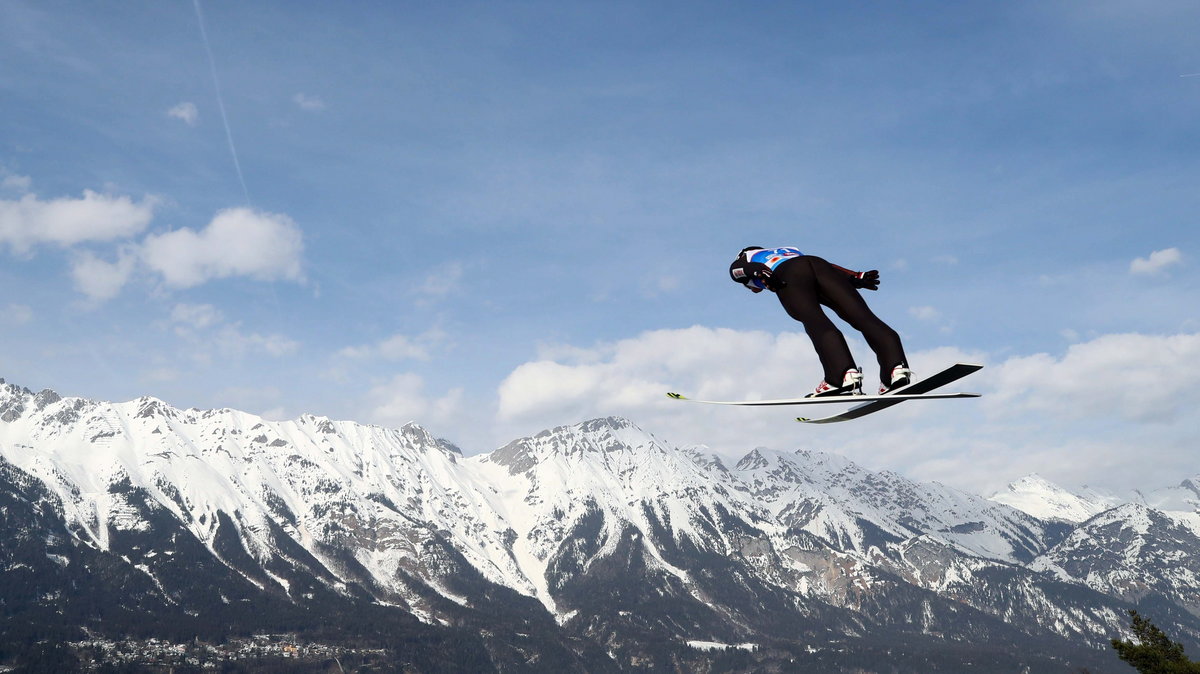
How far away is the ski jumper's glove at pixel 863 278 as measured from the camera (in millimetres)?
9727

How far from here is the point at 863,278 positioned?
9766 mm

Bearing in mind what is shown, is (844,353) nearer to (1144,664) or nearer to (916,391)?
(916,391)

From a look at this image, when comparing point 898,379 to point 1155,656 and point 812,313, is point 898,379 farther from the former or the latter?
point 1155,656

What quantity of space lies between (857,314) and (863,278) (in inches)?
17.1

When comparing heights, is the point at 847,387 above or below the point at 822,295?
below

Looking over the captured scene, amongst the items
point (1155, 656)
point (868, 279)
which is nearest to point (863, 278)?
point (868, 279)

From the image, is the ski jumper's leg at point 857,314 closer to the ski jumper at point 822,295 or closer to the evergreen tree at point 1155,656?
the ski jumper at point 822,295

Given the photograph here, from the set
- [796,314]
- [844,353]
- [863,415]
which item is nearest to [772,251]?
[796,314]

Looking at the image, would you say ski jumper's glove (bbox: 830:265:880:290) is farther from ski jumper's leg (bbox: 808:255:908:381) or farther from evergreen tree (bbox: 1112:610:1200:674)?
evergreen tree (bbox: 1112:610:1200:674)

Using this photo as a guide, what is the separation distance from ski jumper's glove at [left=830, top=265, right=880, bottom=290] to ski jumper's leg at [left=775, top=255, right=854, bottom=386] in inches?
14.0

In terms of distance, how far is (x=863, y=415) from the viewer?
10164mm

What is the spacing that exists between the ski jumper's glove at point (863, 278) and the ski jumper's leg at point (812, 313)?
0.36m

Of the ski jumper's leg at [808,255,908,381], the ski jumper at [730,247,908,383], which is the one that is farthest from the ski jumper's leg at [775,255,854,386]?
the ski jumper's leg at [808,255,908,381]

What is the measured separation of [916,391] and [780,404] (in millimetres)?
1373
